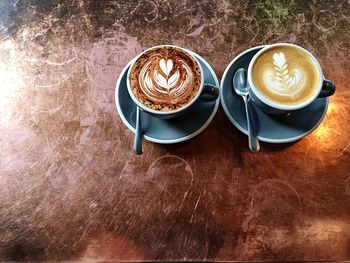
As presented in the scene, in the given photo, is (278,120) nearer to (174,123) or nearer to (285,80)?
(285,80)

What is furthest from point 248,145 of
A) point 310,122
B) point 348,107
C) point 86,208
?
point 86,208

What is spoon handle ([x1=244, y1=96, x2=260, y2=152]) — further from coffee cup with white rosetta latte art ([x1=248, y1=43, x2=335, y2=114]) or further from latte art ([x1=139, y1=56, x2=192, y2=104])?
latte art ([x1=139, y1=56, x2=192, y2=104])

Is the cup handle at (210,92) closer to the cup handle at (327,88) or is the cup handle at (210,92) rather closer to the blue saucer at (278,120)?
the blue saucer at (278,120)

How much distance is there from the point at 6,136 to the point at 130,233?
1.33ft

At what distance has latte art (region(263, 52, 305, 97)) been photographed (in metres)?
0.85

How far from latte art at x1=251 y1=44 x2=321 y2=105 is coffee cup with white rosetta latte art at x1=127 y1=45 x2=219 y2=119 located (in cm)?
11

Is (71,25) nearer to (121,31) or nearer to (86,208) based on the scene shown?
(121,31)

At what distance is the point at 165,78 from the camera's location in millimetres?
868

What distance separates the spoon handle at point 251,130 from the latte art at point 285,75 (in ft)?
0.22

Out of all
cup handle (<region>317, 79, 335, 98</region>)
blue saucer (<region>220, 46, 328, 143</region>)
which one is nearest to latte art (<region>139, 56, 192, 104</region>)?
blue saucer (<region>220, 46, 328, 143</region>)

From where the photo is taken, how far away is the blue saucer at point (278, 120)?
90 centimetres

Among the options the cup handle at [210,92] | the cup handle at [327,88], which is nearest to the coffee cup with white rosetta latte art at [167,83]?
the cup handle at [210,92]

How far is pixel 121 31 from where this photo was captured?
106cm

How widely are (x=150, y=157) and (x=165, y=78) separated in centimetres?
21
